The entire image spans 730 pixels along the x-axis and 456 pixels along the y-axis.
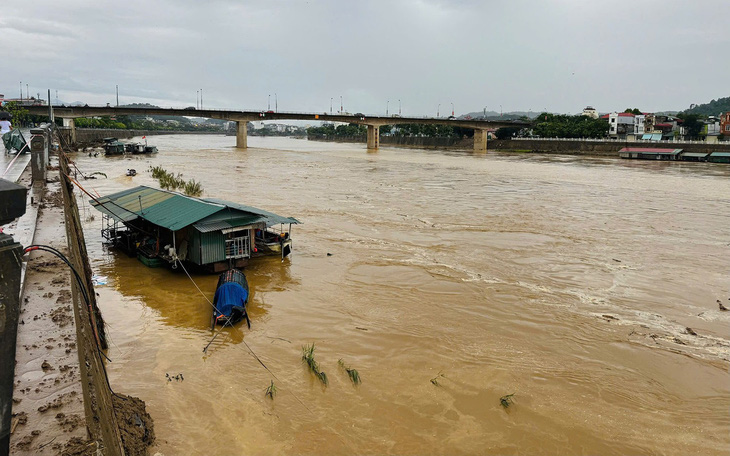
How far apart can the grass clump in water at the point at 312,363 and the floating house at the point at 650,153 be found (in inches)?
2893

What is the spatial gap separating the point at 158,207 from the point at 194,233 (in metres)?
2.89

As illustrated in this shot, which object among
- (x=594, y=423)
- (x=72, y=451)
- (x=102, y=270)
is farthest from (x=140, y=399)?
(x=102, y=270)

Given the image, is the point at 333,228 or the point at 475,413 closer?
the point at 475,413

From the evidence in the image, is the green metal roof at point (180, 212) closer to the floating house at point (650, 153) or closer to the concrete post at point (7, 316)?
the concrete post at point (7, 316)

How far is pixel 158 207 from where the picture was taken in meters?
16.7

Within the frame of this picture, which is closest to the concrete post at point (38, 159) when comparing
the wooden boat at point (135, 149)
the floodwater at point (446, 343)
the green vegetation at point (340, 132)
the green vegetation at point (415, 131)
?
the floodwater at point (446, 343)

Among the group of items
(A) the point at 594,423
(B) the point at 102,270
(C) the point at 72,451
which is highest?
(C) the point at 72,451

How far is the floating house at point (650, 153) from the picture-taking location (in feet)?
230

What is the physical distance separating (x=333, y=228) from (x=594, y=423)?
14926 millimetres

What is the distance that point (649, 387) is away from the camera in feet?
31.6

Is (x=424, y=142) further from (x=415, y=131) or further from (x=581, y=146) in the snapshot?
(x=581, y=146)

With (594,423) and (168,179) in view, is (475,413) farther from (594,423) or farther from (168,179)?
(168,179)

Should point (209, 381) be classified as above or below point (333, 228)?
below

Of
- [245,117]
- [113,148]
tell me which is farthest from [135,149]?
[245,117]
